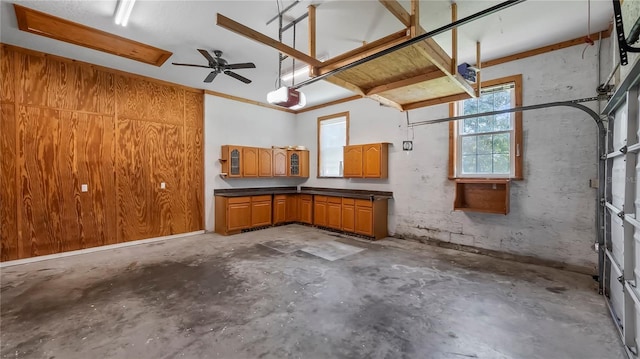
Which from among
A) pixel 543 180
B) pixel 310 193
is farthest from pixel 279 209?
pixel 543 180

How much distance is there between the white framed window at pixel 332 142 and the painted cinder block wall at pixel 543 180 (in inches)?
83.2

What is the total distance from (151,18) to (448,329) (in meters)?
4.53

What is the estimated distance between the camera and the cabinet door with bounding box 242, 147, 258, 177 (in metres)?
6.62

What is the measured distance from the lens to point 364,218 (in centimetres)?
577

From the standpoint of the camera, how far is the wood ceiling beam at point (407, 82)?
9.93 feet

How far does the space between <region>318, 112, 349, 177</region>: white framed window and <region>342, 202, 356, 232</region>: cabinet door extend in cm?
113

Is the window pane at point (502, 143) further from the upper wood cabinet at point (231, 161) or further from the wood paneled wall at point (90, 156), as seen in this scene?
the wood paneled wall at point (90, 156)

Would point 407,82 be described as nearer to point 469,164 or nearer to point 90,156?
point 469,164

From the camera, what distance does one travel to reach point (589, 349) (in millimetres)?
2127

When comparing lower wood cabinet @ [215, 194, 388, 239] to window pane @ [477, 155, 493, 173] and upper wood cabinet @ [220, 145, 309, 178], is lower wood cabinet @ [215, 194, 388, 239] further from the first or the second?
window pane @ [477, 155, 493, 173]

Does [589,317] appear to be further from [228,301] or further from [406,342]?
[228,301]

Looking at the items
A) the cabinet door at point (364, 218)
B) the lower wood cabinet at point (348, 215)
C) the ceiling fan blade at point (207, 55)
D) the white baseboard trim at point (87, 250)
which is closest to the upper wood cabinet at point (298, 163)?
the lower wood cabinet at point (348, 215)

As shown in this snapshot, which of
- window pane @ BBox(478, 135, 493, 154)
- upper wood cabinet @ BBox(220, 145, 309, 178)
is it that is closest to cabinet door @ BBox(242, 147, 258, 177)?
upper wood cabinet @ BBox(220, 145, 309, 178)

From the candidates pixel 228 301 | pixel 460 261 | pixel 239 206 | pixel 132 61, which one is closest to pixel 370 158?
pixel 460 261
